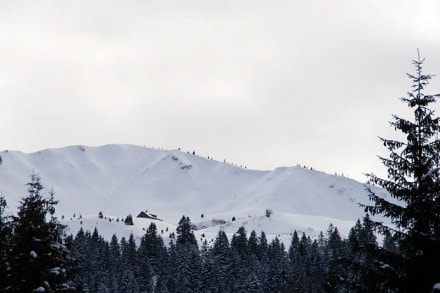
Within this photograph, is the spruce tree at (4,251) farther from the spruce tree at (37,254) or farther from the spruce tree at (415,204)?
the spruce tree at (415,204)

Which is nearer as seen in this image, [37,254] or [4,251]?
[37,254]

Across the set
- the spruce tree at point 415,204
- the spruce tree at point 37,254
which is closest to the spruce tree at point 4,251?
the spruce tree at point 37,254

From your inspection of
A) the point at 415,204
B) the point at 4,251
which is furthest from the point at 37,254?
the point at 415,204

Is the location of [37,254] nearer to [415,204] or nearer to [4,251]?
[4,251]

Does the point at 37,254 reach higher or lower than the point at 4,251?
lower

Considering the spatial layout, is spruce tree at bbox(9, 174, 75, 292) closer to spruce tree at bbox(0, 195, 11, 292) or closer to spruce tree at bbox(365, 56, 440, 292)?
spruce tree at bbox(0, 195, 11, 292)

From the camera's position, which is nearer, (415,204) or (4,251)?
(415,204)

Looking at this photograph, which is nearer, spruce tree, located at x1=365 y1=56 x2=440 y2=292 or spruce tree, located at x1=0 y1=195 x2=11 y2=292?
spruce tree, located at x1=365 y1=56 x2=440 y2=292

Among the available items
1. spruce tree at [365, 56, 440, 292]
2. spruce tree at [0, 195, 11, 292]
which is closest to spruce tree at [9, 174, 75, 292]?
spruce tree at [0, 195, 11, 292]

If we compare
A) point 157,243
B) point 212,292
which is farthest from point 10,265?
point 157,243

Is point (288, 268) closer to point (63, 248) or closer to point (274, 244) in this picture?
point (274, 244)

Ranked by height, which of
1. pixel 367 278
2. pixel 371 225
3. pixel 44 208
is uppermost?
pixel 44 208

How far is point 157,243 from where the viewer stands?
147 m

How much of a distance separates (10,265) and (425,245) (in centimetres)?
1587
